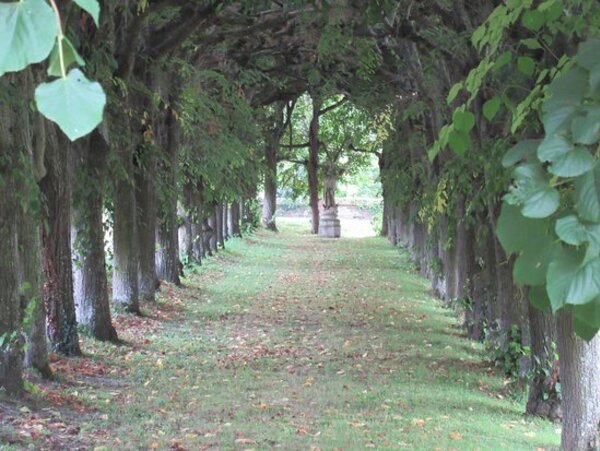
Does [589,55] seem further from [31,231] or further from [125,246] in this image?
[125,246]

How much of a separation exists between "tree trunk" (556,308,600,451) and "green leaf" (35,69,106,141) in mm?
6782

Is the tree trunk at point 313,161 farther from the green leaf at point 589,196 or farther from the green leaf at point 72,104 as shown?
the green leaf at point 72,104

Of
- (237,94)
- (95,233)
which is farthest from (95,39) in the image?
(237,94)

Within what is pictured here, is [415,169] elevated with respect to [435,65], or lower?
lower

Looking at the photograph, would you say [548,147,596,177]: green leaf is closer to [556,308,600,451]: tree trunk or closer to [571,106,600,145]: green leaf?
[571,106,600,145]: green leaf

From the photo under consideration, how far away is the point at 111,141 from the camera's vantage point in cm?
1254

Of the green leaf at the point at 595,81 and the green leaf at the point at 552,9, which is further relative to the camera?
the green leaf at the point at 552,9

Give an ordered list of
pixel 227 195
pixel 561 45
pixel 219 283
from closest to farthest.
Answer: pixel 561 45, pixel 219 283, pixel 227 195

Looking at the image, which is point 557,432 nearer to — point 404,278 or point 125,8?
point 125,8

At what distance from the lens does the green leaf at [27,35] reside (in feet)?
4.78

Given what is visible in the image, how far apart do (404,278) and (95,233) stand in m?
15.1

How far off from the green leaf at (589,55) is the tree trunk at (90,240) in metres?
10.0

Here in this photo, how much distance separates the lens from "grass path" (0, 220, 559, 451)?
782 cm

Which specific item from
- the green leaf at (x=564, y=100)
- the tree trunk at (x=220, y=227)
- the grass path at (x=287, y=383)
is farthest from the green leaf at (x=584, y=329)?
the tree trunk at (x=220, y=227)
